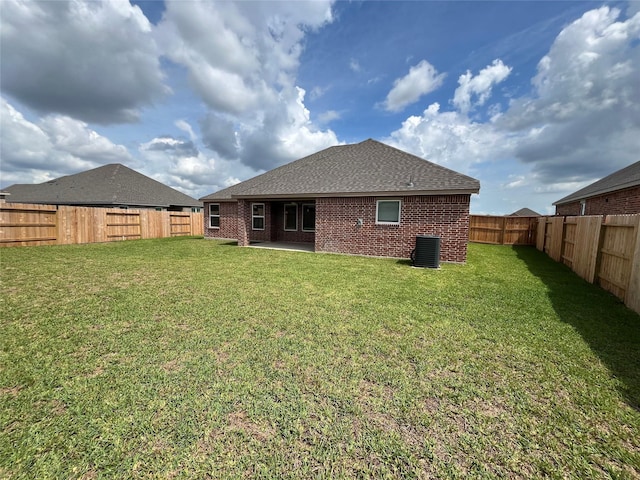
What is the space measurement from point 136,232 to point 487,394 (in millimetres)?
19374

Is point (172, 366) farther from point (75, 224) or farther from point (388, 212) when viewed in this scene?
point (75, 224)

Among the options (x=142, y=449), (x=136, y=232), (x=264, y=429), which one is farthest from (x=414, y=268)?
(x=136, y=232)

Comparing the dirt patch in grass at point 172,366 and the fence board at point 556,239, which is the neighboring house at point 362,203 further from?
the dirt patch in grass at point 172,366

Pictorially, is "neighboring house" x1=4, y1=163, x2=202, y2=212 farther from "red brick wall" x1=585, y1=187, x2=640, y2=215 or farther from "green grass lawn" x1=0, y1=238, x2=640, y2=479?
"red brick wall" x1=585, y1=187, x2=640, y2=215

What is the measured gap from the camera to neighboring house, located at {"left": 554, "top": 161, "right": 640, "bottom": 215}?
41.0ft

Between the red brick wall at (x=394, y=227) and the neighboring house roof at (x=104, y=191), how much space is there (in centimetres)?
1949

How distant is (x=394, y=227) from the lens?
34.3 feet

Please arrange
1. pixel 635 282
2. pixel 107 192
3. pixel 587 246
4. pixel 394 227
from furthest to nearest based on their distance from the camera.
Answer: pixel 107 192
pixel 394 227
pixel 587 246
pixel 635 282

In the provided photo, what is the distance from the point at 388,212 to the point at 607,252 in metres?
6.08

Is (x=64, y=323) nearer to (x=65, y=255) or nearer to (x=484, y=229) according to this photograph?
(x=65, y=255)

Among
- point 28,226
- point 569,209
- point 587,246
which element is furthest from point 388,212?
point 569,209

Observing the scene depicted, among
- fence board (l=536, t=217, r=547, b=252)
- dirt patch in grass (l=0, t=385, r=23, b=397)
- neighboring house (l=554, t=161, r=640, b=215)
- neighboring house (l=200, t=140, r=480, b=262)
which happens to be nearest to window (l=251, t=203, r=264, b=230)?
neighboring house (l=200, t=140, r=480, b=262)

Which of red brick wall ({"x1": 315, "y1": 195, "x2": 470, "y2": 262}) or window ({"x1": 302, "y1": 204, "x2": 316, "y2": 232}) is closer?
red brick wall ({"x1": 315, "y1": 195, "x2": 470, "y2": 262})

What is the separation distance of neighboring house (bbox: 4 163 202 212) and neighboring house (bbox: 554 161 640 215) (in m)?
31.9
